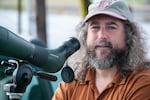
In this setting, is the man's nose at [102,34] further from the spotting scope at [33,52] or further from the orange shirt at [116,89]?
the spotting scope at [33,52]

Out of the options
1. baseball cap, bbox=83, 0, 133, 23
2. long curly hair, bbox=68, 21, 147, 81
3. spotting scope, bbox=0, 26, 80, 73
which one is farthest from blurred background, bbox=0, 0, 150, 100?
spotting scope, bbox=0, 26, 80, 73

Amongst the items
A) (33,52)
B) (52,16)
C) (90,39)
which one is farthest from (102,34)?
(52,16)

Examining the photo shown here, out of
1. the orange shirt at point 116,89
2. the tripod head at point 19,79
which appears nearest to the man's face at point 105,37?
the orange shirt at point 116,89

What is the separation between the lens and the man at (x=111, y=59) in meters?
3.48

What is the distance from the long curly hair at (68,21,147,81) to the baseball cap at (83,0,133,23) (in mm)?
64

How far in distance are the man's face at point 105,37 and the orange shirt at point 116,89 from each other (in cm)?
15

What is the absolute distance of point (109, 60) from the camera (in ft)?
11.5

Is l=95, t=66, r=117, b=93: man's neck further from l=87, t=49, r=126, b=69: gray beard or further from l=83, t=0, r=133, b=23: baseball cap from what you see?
l=83, t=0, r=133, b=23: baseball cap

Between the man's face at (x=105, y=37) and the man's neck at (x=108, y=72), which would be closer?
the man's face at (x=105, y=37)

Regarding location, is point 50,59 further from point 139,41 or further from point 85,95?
point 139,41

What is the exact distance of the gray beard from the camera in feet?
11.5

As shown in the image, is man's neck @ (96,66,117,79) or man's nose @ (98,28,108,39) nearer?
man's nose @ (98,28,108,39)

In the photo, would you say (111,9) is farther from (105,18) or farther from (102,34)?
(102,34)

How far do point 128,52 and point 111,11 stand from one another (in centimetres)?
30
